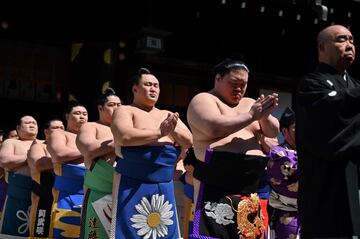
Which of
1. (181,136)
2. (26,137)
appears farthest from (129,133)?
(26,137)

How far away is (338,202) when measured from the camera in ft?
7.81

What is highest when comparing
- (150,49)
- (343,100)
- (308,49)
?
(308,49)

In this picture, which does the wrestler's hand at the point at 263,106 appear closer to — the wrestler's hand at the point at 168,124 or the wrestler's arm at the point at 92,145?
the wrestler's hand at the point at 168,124

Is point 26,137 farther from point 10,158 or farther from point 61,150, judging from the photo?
point 61,150

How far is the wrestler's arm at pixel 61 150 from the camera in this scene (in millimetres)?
4828

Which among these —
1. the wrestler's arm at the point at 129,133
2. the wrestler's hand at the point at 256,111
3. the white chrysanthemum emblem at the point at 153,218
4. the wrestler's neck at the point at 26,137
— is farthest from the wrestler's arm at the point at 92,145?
the wrestler's neck at the point at 26,137

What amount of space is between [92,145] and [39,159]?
1353 millimetres

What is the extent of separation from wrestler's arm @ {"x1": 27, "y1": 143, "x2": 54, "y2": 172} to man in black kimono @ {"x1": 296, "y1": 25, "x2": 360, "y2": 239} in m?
3.35

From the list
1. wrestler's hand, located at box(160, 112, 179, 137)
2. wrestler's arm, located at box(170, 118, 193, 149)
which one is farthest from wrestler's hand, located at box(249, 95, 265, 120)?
wrestler's arm, located at box(170, 118, 193, 149)

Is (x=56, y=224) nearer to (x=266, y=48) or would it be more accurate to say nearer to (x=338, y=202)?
(x=338, y=202)

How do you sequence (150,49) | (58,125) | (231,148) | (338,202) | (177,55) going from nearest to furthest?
(338,202) → (231,148) → (58,125) → (150,49) → (177,55)

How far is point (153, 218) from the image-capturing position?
3740mm

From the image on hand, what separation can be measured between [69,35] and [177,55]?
4.90 ft

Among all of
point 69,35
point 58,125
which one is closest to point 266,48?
point 69,35
